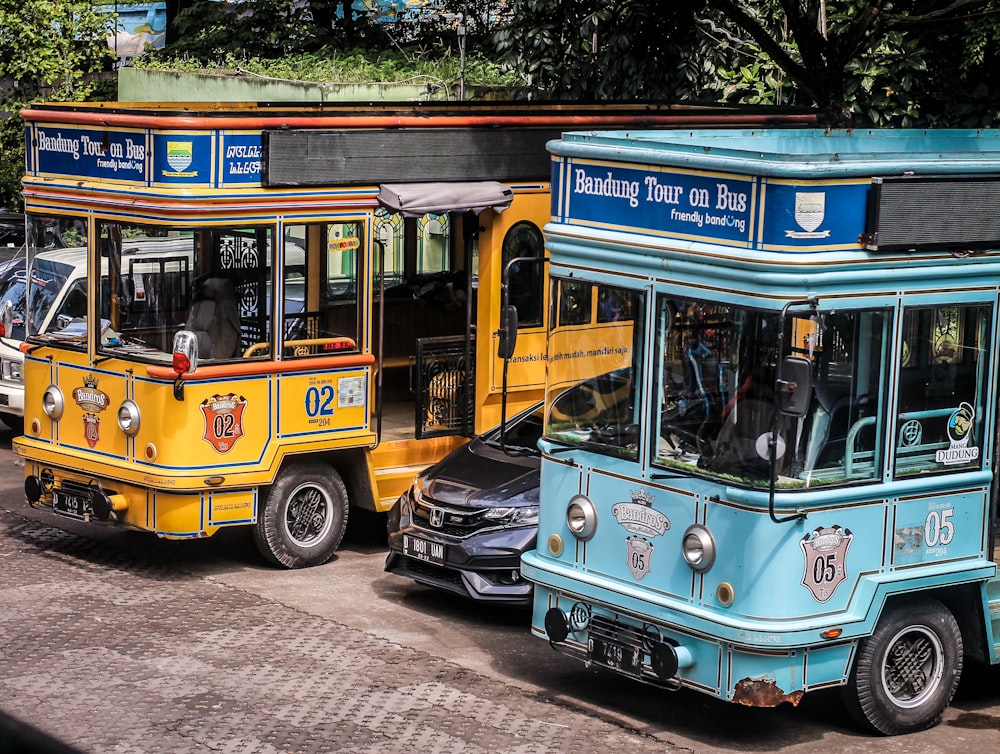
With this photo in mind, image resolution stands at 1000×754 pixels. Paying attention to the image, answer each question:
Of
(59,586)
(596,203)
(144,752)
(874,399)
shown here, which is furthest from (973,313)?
(59,586)

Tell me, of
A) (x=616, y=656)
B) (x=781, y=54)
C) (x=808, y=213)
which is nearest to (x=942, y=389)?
(x=808, y=213)

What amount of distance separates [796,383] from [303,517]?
17.0 ft

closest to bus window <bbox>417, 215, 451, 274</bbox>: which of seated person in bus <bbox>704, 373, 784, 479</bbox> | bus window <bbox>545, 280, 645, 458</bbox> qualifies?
bus window <bbox>545, 280, 645, 458</bbox>

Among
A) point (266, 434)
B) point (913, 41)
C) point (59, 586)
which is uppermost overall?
point (913, 41)

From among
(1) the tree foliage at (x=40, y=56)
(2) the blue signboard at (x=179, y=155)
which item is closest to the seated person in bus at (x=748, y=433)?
(2) the blue signboard at (x=179, y=155)

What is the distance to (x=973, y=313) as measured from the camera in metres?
7.70

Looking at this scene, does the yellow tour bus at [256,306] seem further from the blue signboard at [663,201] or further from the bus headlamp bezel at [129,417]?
the blue signboard at [663,201]

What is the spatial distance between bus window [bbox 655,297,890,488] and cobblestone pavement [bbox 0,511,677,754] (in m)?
1.54

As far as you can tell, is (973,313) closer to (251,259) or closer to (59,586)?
(251,259)

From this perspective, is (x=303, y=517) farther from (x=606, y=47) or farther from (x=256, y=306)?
(x=606, y=47)

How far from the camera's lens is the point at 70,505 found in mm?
10953

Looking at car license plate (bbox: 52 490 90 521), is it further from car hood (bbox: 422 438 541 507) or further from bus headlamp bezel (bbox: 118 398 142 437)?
car hood (bbox: 422 438 541 507)

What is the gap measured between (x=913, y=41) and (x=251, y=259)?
7.00 m

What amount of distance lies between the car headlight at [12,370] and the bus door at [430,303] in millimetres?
3822
